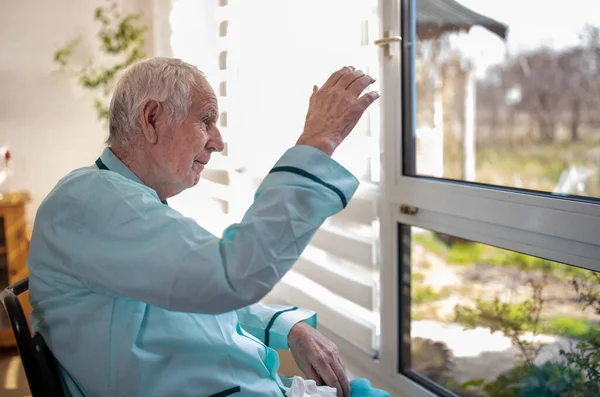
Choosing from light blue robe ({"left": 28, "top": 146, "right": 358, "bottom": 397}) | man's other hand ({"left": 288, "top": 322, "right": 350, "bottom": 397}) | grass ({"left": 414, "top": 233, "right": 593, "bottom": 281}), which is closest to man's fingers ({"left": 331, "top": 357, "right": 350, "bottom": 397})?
man's other hand ({"left": 288, "top": 322, "right": 350, "bottom": 397})

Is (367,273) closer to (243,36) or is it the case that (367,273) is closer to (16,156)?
(243,36)

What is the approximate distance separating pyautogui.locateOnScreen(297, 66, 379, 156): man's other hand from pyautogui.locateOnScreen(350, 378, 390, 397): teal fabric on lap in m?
0.56

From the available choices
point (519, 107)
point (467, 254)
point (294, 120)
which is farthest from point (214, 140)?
point (519, 107)

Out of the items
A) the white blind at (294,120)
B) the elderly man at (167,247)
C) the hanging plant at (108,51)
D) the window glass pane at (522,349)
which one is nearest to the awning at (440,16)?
the white blind at (294,120)

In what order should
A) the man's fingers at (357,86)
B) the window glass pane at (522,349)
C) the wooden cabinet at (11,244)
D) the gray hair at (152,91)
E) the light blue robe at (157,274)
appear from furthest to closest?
the wooden cabinet at (11,244) → the window glass pane at (522,349) → the gray hair at (152,91) → the man's fingers at (357,86) → the light blue robe at (157,274)

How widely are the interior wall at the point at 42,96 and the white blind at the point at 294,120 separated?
2.98 feet

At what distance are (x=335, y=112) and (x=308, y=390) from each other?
56cm

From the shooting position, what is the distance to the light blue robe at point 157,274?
3.05ft

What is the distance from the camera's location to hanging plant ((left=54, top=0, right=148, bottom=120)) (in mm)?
3607

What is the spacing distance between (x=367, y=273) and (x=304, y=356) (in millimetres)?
742

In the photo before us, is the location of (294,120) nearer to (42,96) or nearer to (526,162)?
(42,96)

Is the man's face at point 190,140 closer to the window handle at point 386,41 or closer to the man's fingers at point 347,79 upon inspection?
the man's fingers at point 347,79

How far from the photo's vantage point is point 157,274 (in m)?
0.94

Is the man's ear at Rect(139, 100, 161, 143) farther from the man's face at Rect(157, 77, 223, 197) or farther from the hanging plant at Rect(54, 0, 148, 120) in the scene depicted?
the hanging plant at Rect(54, 0, 148, 120)
